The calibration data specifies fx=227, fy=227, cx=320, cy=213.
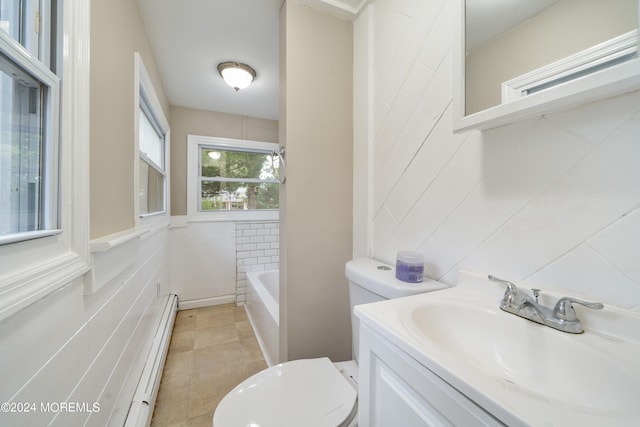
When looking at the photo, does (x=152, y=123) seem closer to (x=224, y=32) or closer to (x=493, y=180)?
(x=224, y=32)

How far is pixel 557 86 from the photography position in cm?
Answer: 54

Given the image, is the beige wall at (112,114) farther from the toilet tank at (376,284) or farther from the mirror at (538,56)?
the mirror at (538,56)

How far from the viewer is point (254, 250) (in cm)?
285

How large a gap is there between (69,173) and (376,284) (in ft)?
3.49

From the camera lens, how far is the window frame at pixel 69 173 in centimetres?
53

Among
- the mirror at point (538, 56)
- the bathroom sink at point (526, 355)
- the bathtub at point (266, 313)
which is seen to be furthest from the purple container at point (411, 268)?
the bathtub at point (266, 313)

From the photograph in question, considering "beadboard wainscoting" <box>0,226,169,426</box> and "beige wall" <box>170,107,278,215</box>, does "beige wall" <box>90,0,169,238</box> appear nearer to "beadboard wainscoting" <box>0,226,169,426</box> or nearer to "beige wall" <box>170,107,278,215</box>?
"beadboard wainscoting" <box>0,226,169,426</box>

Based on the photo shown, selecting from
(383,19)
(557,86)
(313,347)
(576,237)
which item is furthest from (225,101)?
(576,237)

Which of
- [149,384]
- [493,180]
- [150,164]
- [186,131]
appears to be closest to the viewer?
[493,180]

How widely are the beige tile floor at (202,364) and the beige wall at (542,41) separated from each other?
6.63ft

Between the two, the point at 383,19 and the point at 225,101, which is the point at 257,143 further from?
the point at 383,19

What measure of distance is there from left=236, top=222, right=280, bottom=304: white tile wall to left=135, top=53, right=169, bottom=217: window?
0.88 m

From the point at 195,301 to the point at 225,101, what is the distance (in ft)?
7.55

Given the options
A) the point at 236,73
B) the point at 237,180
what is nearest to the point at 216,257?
the point at 237,180
